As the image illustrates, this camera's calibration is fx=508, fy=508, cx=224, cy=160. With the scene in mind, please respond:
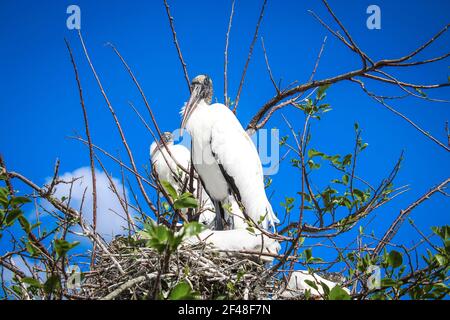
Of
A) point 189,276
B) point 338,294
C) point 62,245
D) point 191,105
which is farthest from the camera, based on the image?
point 191,105

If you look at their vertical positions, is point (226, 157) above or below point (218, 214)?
above

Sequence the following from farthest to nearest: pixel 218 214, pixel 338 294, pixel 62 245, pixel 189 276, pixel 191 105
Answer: pixel 191 105
pixel 218 214
pixel 189 276
pixel 338 294
pixel 62 245

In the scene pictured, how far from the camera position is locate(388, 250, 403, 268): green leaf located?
2.28 meters

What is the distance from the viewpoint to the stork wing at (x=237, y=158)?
453 cm

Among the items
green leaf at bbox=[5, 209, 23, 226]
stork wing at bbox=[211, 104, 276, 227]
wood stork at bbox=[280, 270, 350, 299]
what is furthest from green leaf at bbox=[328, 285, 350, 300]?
stork wing at bbox=[211, 104, 276, 227]

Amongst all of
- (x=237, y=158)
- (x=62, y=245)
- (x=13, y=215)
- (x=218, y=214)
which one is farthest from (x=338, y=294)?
(x=218, y=214)

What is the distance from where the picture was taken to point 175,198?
6.70 feet

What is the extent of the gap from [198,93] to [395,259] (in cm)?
333

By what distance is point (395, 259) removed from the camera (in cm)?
229

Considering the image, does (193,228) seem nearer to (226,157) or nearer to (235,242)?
(235,242)

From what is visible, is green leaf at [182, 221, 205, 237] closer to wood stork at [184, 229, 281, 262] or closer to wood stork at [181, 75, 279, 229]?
wood stork at [184, 229, 281, 262]

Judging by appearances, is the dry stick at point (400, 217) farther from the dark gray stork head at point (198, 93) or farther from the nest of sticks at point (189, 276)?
the dark gray stork head at point (198, 93)

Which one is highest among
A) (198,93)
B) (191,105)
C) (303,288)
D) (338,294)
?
(198,93)
